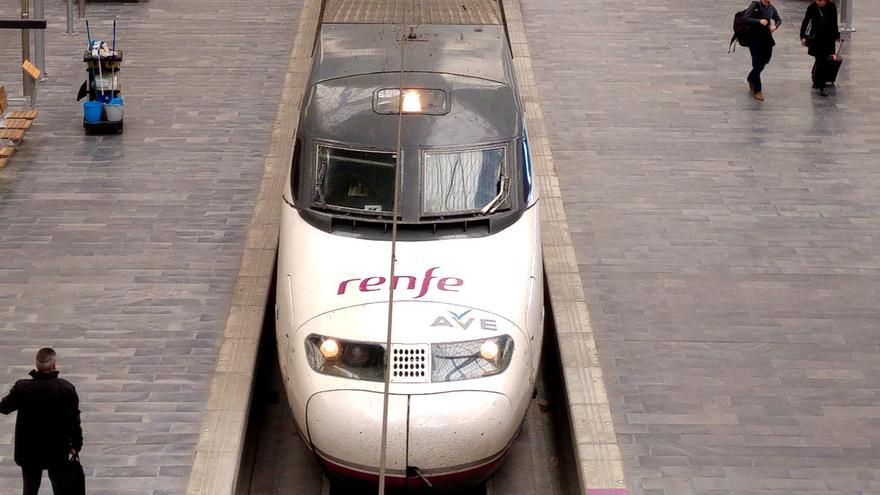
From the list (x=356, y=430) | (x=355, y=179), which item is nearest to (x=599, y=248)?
(x=355, y=179)

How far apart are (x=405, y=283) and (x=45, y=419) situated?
2.75m

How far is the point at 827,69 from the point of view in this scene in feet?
57.2

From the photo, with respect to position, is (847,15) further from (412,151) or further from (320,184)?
(320,184)

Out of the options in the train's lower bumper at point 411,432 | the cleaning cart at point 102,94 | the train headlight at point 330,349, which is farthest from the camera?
the cleaning cart at point 102,94

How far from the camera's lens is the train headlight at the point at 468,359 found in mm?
9289

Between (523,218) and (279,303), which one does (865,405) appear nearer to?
(523,218)

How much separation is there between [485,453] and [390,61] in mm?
4130

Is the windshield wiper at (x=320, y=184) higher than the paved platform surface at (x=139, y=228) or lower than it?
higher

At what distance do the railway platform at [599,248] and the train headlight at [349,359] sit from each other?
4.10 feet

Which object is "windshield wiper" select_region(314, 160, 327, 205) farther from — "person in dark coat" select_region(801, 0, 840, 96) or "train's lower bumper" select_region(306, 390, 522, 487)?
"person in dark coat" select_region(801, 0, 840, 96)

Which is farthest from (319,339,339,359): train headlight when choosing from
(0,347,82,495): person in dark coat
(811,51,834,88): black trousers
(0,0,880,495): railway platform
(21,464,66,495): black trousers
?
(811,51,834,88): black trousers

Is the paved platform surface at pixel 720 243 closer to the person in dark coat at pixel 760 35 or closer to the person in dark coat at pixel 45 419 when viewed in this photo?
the person in dark coat at pixel 760 35

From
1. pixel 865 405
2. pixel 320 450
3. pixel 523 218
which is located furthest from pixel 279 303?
pixel 865 405

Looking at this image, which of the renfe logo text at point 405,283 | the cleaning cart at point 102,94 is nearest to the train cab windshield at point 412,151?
the renfe logo text at point 405,283
